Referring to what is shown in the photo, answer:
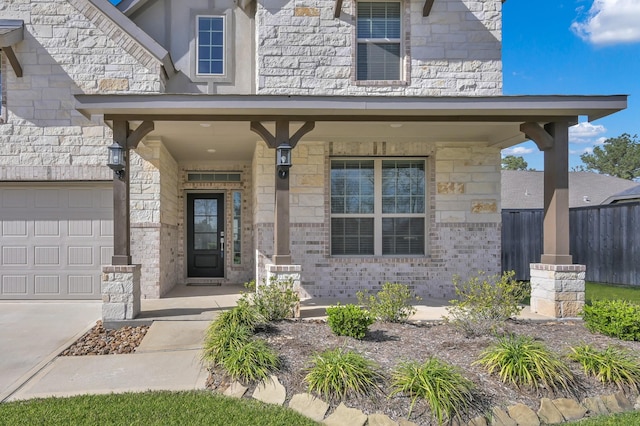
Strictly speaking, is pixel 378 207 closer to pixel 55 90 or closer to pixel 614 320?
pixel 614 320

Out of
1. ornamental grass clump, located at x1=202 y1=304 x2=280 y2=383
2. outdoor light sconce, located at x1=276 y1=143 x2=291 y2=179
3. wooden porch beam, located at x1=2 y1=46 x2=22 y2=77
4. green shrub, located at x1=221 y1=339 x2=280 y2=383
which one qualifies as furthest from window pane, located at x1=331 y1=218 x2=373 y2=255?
wooden porch beam, located at x1=2 y1=46 x2=22 y2=77

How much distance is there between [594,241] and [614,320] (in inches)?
270

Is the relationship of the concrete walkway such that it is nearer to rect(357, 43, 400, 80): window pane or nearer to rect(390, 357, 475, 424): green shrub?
rect(390, 357, 475, 424): green shrub

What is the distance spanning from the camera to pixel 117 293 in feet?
20.2

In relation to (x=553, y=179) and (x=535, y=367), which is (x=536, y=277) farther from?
(x=535, y=367)

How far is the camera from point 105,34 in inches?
325

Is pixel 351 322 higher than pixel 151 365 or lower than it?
higher

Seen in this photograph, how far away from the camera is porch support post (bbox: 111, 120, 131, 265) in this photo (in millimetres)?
6266

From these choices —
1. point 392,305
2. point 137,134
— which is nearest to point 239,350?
point 392,305

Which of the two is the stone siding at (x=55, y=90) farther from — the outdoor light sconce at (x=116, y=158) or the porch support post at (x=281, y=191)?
the porch support post at (x=281, y=191)

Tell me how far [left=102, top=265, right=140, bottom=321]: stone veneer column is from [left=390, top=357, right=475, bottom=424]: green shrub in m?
4.09

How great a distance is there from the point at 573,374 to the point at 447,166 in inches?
195

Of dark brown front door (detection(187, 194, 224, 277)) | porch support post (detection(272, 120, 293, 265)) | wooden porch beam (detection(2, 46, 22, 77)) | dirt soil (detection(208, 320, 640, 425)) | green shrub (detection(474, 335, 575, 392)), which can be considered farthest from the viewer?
dark brown front door (detection(187, 194, 224, 277))

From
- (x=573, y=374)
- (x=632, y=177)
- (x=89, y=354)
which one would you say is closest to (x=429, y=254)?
(x=573, y=374)
